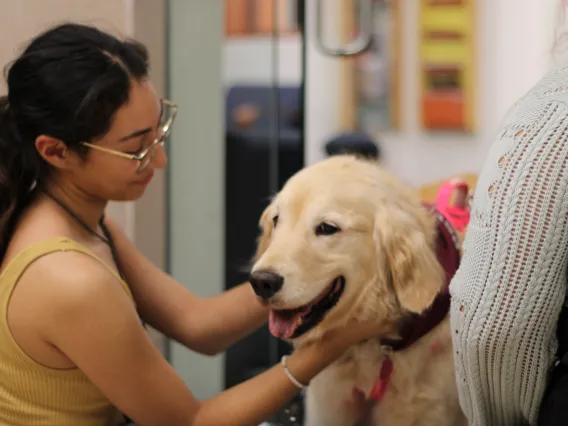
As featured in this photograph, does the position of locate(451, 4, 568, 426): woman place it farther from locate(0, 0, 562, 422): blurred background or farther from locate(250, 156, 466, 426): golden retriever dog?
locate(0, 0, 562, 422): blurred background

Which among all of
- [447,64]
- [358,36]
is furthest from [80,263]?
[447,64]

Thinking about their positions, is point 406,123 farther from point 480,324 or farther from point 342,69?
point 480,324

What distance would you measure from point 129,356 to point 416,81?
209cm

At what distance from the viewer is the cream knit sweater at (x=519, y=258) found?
2.42 ft

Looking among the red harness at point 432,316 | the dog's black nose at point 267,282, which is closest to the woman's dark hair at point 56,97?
the dog's black nose at point 267,282

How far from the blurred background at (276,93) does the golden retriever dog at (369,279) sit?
0.64 metres

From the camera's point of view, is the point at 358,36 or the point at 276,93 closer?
the point at 276,93

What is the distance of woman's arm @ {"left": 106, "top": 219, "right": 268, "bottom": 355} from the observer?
1356mm

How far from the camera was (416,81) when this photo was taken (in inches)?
112

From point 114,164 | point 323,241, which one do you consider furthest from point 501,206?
point 114,164

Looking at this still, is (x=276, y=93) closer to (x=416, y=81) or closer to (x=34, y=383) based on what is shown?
(x=416, y=81)

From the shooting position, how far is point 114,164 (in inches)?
45.1

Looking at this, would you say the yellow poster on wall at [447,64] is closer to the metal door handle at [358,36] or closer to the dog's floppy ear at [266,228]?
the metal door handle at [358,36]

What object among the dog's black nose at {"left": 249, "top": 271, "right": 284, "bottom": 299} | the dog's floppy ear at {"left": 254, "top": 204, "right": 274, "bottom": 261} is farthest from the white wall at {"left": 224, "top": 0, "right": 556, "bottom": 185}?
the dog's black nose at {"left": 249, "top": 271, "right": 284, "bottom": 299}
